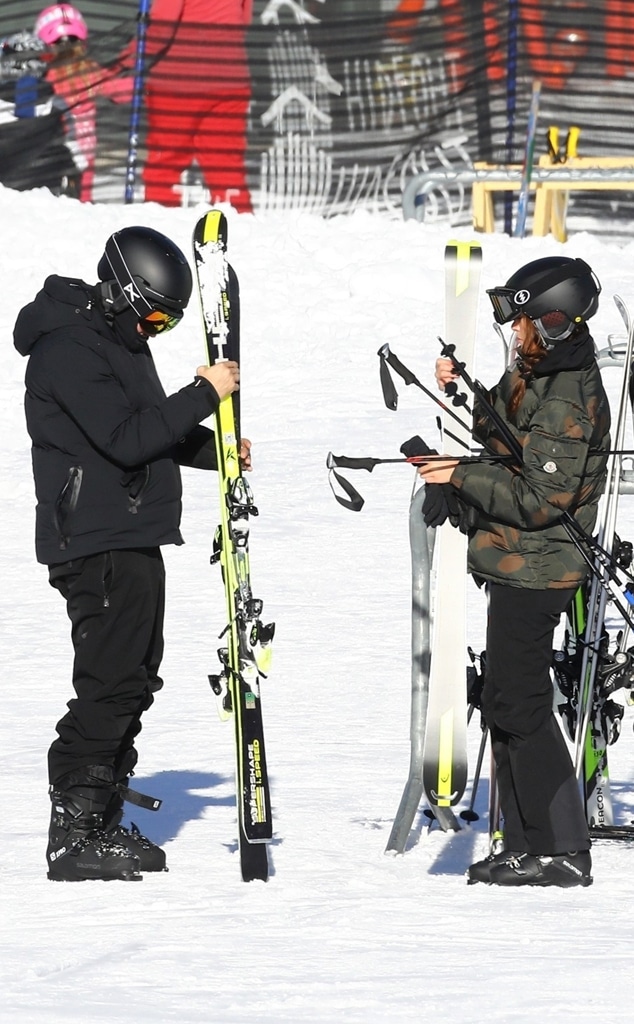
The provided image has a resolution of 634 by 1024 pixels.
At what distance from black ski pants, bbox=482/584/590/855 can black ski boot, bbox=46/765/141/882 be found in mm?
1070

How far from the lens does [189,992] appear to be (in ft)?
11.9

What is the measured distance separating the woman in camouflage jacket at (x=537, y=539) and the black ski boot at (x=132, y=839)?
86 cm

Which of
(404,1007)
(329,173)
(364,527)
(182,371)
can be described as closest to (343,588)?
(364,527)

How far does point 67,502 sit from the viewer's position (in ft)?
15.0

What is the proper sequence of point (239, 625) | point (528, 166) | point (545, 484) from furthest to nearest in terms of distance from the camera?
point (528, 166) < point (239, 625) < point (545, 484)

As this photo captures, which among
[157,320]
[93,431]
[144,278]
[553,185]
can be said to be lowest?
[93,431]

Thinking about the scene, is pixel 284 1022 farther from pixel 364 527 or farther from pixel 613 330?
pixel 613 330

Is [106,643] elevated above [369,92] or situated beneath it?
→ situated beneath

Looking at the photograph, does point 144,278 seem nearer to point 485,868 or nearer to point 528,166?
point 485,868

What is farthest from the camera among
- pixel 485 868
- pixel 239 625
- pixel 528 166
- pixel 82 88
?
pixel 82 88

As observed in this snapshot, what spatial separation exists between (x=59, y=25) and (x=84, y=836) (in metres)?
12.4

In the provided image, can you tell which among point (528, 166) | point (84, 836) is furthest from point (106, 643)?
point (528, 166)

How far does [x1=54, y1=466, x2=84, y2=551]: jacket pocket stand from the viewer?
15.0ft

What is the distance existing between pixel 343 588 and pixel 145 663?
4.13m
